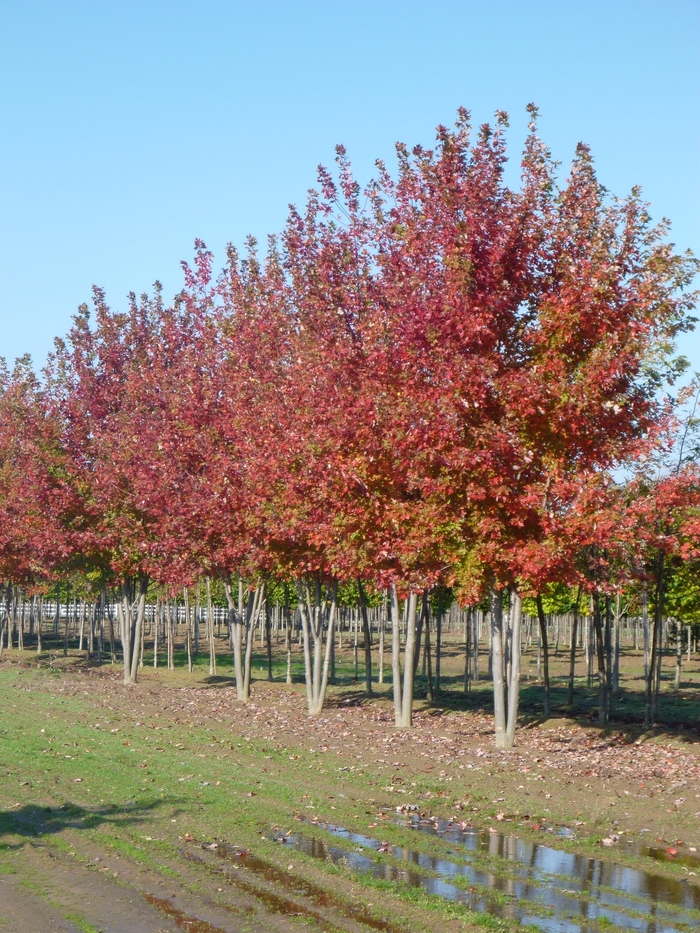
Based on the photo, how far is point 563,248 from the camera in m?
16.0

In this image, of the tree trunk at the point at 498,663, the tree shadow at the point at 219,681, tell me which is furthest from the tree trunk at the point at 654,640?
the tree shadow at the point at 219,681

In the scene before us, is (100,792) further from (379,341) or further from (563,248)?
(563,248)

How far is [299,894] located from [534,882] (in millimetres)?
2189

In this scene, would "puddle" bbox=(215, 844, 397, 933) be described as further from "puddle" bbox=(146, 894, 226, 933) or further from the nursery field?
"puddle" bbox=(146, 894, 226, 933)

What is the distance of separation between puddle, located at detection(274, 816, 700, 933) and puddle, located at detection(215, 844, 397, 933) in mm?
699

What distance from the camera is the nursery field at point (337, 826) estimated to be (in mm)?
8180

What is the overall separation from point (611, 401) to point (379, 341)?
3.72 metres

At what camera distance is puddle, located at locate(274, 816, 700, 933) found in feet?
27.0

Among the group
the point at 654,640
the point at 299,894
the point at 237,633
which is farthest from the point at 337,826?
the point at 237,633

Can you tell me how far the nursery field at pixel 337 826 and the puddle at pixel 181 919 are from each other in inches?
0.9

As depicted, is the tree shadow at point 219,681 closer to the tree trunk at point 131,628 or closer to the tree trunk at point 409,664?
the tree trunk at point 131,628

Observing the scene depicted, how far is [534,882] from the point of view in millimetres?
9242

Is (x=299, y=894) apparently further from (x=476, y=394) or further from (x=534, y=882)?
(x=476, y=394)

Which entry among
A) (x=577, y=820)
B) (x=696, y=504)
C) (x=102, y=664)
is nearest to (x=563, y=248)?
(x=696, y=504)
